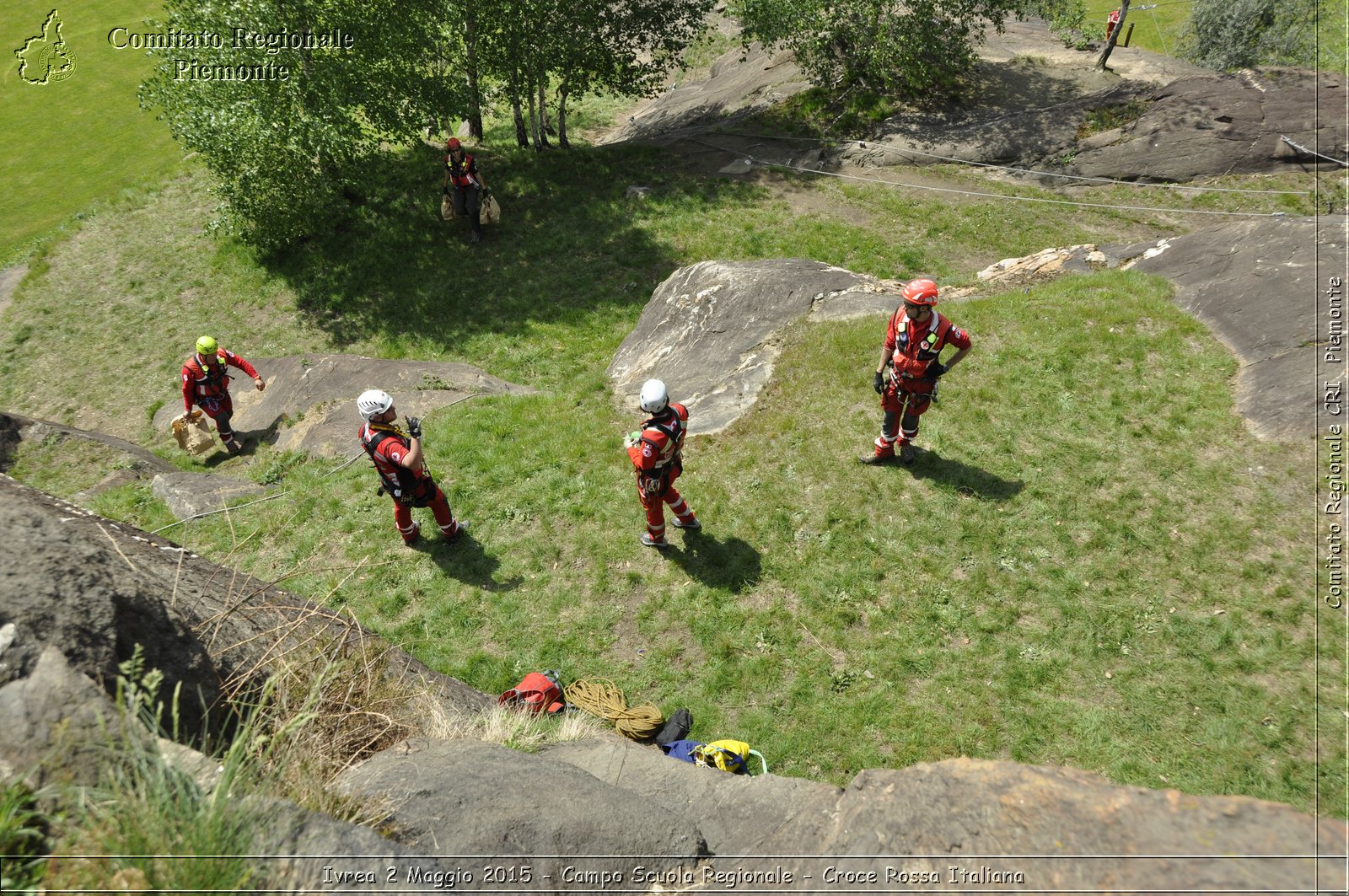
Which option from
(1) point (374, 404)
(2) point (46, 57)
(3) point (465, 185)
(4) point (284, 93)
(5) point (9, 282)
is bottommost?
(5) point (9, 282)

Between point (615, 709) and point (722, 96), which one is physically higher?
point (722, 96)

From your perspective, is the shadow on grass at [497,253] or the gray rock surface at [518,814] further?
the shadow on grass at [497,253]

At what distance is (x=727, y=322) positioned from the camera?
15453 millimetres

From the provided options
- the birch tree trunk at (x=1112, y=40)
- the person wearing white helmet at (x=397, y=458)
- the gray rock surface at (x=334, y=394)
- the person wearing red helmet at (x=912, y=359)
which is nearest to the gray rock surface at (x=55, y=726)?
the person wearing white helmet at (x=397, y=458)

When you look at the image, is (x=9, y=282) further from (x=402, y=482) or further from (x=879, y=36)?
(x=879, y=36)

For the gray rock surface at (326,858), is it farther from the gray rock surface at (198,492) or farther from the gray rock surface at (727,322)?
the gray rock surface at (198,492)

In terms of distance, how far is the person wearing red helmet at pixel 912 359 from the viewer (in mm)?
10359

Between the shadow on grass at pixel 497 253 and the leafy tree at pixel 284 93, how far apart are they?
1853mm

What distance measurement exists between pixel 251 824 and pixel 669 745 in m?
4.84

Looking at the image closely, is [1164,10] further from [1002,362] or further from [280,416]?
[280,416]

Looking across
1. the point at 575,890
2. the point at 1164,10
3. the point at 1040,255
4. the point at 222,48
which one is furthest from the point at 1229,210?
the point at 1164,10

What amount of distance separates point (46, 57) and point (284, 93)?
25565 mm

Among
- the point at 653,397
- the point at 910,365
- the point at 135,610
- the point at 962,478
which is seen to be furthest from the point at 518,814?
the point at 962,478

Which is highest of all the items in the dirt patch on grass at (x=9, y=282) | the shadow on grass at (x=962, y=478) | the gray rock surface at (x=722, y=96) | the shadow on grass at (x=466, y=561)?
the gray rock surface at (x=722, y=96)
